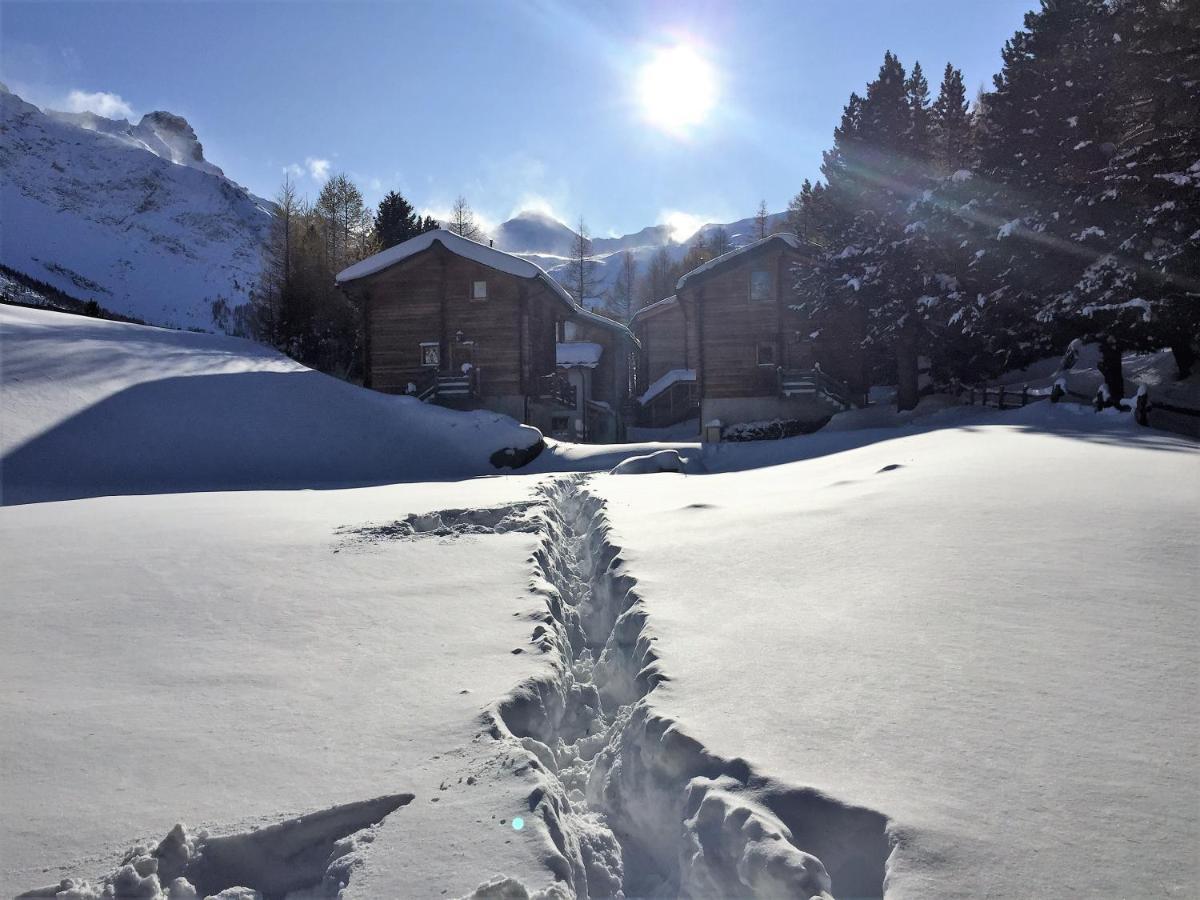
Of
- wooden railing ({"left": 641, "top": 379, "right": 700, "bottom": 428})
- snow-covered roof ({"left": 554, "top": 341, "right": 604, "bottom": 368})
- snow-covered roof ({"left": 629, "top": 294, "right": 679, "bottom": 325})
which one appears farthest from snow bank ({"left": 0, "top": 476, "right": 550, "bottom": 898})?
snow-covered roof ({"left": 629, "top": 294, "right": 679, "bottom": 325})

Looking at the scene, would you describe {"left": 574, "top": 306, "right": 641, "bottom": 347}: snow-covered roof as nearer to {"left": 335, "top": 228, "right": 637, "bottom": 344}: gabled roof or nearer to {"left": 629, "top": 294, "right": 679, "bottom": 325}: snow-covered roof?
{"left": 629, "top": 294, "right": 679, "bottom": 325}: snow-covered roof

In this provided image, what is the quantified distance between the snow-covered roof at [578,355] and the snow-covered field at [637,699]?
2761cm

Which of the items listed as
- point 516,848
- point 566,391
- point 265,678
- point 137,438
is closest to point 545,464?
point 137,438

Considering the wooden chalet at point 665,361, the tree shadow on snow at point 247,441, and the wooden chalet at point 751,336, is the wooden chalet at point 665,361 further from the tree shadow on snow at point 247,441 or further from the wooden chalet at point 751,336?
the tree shadow on snow at point 247,441

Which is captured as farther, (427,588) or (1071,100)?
(1071,100)

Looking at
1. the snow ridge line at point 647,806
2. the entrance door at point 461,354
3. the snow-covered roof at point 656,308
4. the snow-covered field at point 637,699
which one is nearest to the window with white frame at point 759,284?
the snow-covered roof at point 656,308

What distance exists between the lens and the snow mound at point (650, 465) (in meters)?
13.9

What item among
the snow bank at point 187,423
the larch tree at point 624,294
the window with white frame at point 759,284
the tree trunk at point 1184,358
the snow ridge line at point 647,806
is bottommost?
the snow ridge line at point 647,806

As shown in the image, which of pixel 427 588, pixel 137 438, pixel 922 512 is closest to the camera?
pixel 427 588

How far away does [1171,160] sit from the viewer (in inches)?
604

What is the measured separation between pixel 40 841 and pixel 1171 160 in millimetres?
21024

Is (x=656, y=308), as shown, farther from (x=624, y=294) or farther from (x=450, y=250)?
(x=624, y=294)

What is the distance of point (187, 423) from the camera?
45.1 feet

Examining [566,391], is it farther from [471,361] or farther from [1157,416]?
[1157,416]
